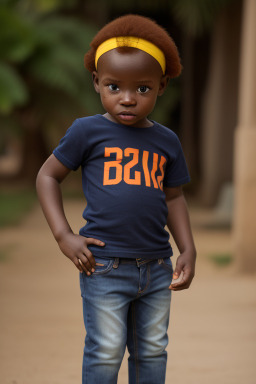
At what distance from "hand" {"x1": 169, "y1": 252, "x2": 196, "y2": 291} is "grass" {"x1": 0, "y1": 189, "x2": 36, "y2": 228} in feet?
28.7

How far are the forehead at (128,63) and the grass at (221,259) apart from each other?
5.39m

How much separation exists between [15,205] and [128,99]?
12.0 metres

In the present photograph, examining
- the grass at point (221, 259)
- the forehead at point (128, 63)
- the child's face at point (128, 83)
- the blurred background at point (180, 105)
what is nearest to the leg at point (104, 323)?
the child's face at point (128, 83)

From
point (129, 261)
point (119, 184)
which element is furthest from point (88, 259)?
point (119, 184)

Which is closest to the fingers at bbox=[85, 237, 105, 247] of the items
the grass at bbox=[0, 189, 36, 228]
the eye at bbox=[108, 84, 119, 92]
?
the eye at bbox=[108, 84, 119, 92]

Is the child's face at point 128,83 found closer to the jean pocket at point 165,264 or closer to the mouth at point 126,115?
the mouth at point 126,115

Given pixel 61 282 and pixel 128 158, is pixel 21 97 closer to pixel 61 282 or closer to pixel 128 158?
pixel 61 282

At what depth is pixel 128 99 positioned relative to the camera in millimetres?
2430

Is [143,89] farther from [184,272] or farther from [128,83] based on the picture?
[184,272]

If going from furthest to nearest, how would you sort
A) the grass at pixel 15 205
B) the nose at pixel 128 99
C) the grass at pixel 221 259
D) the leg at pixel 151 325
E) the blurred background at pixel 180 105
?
the grass at pixel 15 205 < the grass at pixel 221 259 < the blurred background at pixel 180 105 < the leg at pixel 151 325 < the nose at pixel 128 99

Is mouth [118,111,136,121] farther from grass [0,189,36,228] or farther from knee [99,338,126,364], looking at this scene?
grass [0,189,36,228]

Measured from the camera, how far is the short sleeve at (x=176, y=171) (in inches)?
106

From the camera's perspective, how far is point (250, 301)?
5.52 meters

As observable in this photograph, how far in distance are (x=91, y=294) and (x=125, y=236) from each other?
245 millimetres
